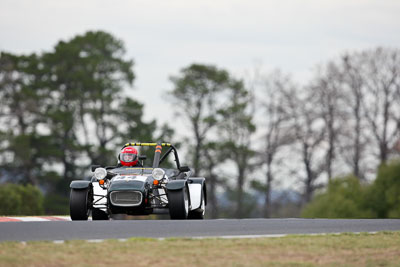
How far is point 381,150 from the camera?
5666 centimetres

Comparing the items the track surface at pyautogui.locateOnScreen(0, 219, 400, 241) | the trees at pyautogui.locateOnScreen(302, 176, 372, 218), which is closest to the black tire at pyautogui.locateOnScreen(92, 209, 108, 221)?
the track surface at pyautogui.locateOnScreen(0, 219, 400, 241)

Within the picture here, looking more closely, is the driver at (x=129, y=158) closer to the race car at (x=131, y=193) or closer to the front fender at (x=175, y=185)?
the race car at (x=131, y=193)

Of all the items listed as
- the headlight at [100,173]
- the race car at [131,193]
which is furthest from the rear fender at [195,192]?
the headlight at [100,173]

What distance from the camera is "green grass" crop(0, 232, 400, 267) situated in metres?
10.1

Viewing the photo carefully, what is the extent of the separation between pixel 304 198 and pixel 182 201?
45.3m

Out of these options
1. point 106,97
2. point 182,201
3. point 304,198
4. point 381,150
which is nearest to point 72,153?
point 106,97

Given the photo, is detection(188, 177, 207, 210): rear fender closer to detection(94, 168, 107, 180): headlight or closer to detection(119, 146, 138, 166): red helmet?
detection(119, 146, 138, 166): red helmet

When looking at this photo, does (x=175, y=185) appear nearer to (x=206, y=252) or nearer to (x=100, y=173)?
(x=100, y=173)

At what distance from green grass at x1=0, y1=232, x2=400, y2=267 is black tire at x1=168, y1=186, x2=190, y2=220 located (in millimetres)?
4834

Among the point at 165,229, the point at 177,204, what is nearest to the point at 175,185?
the point at 177,204

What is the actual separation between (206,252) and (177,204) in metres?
6.37

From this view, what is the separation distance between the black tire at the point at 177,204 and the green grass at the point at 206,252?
15.9ft

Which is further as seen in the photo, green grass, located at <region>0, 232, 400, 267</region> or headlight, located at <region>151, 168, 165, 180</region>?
headlight, located at <region>151, 168, 165, 180</region>

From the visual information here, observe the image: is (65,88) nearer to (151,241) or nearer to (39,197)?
(39,197)
